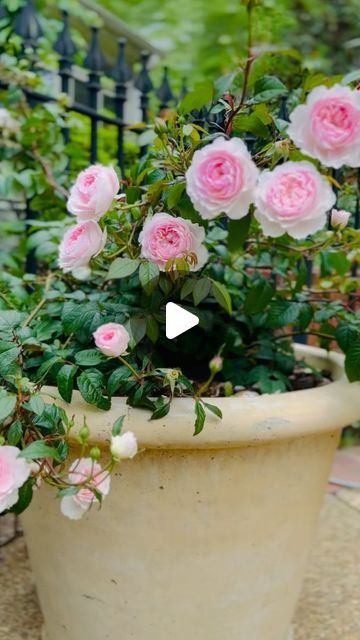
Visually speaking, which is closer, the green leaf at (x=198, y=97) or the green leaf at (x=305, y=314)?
the green leaf at (x=198, y=97)

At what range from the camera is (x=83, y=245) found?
44.8 inches

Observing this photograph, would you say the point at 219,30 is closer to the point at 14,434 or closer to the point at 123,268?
the point at 123,268

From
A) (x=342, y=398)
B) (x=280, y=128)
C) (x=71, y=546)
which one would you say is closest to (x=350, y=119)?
(x=280, y=128)

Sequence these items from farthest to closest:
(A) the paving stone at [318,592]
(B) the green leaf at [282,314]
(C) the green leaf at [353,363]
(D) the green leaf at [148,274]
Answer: (A) the paving stone at [318,592], (B) the green leaf at [282,314], (C) the green leaf at [353,363], (D) the green leaf at [148,274]

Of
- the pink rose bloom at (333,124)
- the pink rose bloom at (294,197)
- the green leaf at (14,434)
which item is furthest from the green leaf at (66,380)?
the pink rose bloom at (333,124)

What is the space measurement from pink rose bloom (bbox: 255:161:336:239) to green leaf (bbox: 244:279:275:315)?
0.49 metres

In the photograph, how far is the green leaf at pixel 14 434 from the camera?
109cm

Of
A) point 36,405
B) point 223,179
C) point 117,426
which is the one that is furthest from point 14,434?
point 223,179

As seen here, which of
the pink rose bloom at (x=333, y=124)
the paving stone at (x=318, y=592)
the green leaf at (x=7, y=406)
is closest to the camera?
the pink rose bloom at (x=333, y=124)

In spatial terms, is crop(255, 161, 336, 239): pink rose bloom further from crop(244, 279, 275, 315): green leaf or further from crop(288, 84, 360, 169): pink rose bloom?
crop(244, 279, 275, 315): green leaf

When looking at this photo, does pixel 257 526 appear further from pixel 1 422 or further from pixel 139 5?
pixel 139 5

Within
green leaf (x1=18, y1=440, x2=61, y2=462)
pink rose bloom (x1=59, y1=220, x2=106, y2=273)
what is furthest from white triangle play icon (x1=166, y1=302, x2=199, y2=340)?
green leaf (x1=18, y1=440, x2=61, y2=462)

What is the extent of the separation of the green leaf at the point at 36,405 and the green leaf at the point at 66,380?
0.27ft

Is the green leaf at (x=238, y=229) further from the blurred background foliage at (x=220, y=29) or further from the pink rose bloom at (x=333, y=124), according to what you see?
the blurred background foliage at (x=220, y=29)
